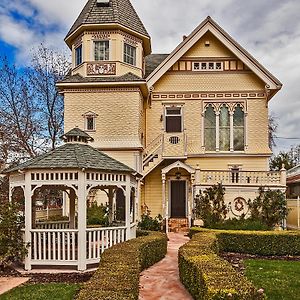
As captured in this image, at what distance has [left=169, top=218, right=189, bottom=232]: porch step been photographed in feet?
72.4

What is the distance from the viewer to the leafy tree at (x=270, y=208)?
19.5 metres

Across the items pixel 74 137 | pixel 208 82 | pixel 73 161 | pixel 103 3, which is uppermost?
pixel 103 3

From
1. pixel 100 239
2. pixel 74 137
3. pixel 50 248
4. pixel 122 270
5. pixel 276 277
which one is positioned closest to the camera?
pixel 122 270

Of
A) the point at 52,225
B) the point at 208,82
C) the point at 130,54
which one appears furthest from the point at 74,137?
the point at 208,82

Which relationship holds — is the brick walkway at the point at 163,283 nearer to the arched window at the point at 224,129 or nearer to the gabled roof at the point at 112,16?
the arched window at the point at 224,129

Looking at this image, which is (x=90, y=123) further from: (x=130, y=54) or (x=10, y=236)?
(x=10, y=236)

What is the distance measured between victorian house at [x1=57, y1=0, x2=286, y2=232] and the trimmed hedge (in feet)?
29.6

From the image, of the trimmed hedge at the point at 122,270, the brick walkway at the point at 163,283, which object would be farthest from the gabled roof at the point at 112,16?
the brick walkway at the point at 163,283

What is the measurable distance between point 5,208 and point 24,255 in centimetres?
148

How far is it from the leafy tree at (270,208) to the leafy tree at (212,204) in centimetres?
141

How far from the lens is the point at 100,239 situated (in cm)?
1292

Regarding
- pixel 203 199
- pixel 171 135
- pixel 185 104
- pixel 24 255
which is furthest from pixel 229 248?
pixel 185 104

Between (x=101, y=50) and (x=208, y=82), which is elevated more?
(x=101, y=50)

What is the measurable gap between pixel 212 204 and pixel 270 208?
265 centimetres
